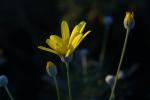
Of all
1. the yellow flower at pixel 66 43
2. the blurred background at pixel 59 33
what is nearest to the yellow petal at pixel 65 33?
the yellow flower at pixel 66 43

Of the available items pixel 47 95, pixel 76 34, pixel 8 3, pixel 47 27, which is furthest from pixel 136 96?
pixel 76 34

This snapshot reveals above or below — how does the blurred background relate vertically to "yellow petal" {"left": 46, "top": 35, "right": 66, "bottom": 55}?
below

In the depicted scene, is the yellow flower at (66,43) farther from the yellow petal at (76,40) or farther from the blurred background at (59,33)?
the blurred background at (59,33)

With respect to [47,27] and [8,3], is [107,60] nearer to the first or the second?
[47,27]

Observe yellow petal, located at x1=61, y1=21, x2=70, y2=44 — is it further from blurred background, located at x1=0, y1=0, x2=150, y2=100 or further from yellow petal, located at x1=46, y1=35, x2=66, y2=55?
blurred background, located at x1=0, y1=0, x2=150, y2=100

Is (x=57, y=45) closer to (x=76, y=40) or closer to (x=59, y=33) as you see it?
(x=76, y=40)

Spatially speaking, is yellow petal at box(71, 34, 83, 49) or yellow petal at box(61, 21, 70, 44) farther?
yellow petal at box(61, 21, 70, 44)

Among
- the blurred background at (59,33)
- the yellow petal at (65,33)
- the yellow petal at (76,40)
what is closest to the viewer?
the yellow petal at (76,40)

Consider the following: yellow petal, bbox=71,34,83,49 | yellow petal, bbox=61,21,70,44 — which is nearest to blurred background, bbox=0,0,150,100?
yellow petal, bbox=61,21,70,44
